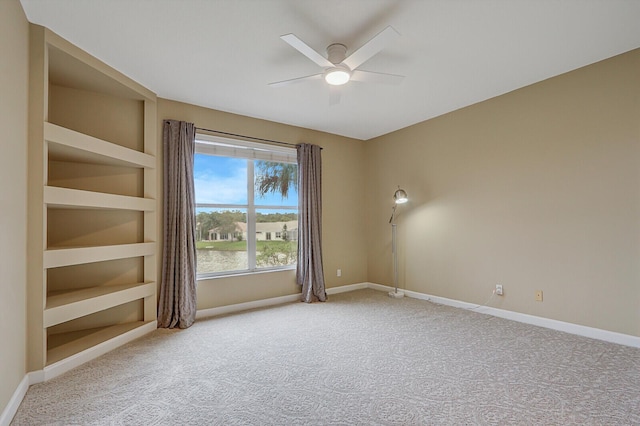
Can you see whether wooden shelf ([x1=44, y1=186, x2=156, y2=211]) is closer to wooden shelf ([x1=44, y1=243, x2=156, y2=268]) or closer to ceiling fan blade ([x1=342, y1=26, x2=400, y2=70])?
wooden shelf ([x1=44, y1=243, x2=156, y2=268])

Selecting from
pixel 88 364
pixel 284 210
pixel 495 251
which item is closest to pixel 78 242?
pixel 88 364

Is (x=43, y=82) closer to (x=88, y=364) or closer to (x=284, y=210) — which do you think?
(x=88, y=364)

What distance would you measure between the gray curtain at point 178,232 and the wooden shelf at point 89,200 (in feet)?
0.90

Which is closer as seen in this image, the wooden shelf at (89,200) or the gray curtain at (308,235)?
the wooden shelf at (89,200)

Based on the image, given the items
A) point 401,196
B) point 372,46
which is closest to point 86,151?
point 372,46

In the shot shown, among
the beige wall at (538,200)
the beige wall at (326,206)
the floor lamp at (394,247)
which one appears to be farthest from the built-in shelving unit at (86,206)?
the beige wall at (538,200)

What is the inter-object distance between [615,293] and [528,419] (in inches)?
74.3

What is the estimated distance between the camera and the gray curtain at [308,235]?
464cm

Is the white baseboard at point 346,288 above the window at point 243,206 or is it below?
below

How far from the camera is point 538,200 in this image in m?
3.42

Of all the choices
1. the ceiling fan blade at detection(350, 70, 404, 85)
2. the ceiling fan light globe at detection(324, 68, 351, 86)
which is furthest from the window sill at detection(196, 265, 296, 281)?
the ceiling fan blade at detection(350, 70, 404, 85)

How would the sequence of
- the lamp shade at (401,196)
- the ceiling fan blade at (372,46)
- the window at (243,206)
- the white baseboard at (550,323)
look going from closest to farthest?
1. the ceiling fan blade at (372,46)
2. the white baseboard at (550,323)
3. the window at (243,206)
4. the lamp shade at (401,196)

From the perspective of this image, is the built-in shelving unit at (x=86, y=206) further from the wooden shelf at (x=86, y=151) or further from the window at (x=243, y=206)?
the window at (x=243, y=206)

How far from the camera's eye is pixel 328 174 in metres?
5.15
